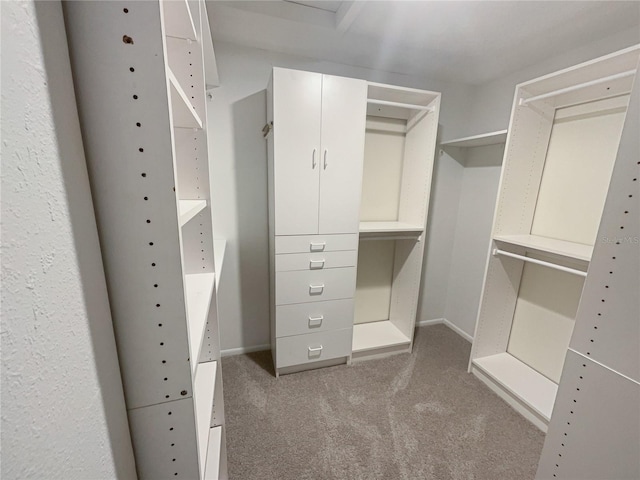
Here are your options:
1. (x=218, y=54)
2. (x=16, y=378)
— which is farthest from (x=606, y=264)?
(x=218, y=54)

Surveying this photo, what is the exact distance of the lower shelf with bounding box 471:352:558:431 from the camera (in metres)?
1.64

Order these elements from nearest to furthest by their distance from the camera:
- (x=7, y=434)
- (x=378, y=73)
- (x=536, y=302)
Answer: (x=7, y=434) < (x=536, y=302) < (x=378, y=73)

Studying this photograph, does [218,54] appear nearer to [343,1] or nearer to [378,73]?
[343,1]

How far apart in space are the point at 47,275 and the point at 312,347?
6.11 feet

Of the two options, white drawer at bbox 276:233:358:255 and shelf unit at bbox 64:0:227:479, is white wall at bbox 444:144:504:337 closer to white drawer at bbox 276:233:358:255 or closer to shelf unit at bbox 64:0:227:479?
white drawer at bbox 276:233:358:255

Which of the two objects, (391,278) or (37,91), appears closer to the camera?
(37,91)

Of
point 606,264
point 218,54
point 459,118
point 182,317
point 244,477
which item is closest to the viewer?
point 182,317

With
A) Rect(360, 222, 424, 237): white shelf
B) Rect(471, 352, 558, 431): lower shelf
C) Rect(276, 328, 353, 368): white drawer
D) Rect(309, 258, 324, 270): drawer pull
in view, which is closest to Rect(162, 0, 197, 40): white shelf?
Rect(309, 258, 324, 270): drawer pull

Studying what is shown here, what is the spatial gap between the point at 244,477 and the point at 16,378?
58.8 inches

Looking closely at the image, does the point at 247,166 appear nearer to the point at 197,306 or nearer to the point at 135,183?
the point at 197,306

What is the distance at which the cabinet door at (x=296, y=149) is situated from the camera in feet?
5.22

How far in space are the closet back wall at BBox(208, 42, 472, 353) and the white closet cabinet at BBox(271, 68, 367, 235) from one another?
1.42ft

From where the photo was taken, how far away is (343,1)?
1394 mm

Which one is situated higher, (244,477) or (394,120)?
(394,120)
